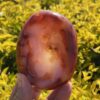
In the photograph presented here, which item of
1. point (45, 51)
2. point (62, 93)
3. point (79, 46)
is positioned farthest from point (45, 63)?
point (79, 46)

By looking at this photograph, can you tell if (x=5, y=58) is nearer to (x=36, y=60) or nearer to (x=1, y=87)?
(x=1, y=87)

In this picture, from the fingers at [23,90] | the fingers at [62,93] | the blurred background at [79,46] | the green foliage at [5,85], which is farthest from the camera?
the blurred background at [79,46]

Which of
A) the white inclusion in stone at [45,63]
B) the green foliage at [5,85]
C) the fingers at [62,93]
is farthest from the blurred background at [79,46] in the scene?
the white inclusion in stone at [45,63]

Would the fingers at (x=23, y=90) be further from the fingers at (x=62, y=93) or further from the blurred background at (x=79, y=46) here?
the blurred background at (x=79, y=46)

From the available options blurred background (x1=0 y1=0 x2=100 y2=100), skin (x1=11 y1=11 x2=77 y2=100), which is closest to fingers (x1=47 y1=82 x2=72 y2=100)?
skin (x1=11 y1=11 x2=77 y2=100)

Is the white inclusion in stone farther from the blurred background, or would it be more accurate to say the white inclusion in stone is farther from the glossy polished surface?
the blurred background

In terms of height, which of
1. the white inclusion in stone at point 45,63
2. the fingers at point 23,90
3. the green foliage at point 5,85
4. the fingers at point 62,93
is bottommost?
the green foliage at point 5,85

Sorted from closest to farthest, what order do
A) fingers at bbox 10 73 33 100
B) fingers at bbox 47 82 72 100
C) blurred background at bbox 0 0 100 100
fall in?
1. fingers at bbox 10 73 33 100
2. fingers at bbox 47 82 72 100
3. blurred background at bbox 0 0 100 100

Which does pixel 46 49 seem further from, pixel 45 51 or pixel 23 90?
pixel 23 90
